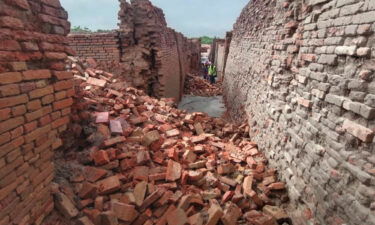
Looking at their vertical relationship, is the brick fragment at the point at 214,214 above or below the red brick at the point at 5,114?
below

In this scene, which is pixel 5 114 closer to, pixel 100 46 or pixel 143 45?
pixel 100 46

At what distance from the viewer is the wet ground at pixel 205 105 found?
10.4 m

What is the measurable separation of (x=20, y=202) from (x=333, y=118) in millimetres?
3169

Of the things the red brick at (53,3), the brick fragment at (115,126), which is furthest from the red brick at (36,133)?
the brick fragment at (115,126)

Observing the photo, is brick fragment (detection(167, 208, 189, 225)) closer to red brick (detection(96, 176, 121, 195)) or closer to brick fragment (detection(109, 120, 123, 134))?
red brick (detection(96, 176, 121, 195))

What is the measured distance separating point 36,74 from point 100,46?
5898 mm

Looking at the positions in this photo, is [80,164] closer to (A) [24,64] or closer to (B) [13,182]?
(B) [13,182]

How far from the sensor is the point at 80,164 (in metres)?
3.37

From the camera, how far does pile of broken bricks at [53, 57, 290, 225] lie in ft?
10.00

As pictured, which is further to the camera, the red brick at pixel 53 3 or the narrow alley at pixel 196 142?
the red brick at pixel 53 3

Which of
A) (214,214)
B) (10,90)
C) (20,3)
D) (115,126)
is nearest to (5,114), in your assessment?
(10,90)

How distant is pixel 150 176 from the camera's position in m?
3.56

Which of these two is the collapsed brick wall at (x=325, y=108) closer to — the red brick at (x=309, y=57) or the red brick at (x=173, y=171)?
the red brick at (x=309, y=57)

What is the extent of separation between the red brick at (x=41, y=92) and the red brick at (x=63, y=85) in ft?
0.30
